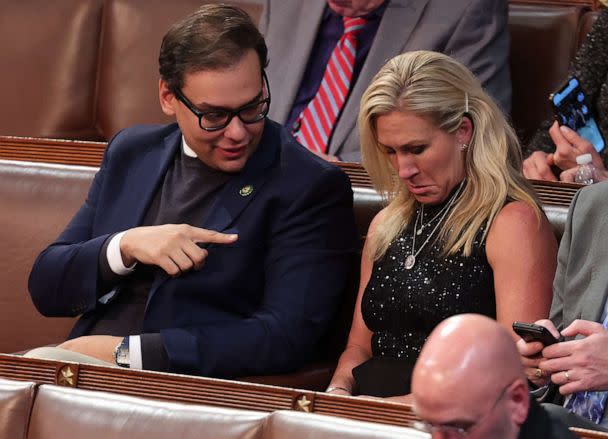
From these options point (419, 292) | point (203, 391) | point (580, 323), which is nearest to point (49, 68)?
point (419, 292)

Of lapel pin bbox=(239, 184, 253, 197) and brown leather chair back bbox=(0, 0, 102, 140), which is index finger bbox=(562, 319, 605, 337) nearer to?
lapel pin bbox=(239, 184, 253, 197)

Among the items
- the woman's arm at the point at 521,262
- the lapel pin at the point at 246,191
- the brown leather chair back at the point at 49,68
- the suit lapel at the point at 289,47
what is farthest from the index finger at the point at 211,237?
the brown leather chair back at the point at 49,68

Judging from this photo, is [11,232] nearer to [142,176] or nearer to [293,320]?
[142,176]

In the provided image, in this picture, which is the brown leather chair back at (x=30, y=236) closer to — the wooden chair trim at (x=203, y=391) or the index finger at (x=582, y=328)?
the wooden chair trim at (x=203, y=391)

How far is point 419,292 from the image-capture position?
6.12ft

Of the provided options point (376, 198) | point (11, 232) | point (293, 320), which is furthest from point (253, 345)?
point (11, 232)

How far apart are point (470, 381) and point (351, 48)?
5.95ft

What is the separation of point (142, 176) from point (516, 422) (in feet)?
4.04

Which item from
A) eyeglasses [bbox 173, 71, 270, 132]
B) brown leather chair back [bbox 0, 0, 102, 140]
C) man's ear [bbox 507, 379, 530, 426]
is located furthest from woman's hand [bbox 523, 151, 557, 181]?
man's ear [bbox 507, 379, 530, 426]

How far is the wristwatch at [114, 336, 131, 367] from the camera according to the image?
1.85 m

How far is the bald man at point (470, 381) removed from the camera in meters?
0.94

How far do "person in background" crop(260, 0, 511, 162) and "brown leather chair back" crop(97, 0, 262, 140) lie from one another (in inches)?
10.6

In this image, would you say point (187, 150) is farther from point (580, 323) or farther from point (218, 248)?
point (580, 323)

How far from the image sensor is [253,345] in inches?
73.4
